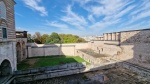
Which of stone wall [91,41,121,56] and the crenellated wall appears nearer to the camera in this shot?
the crenellated wall

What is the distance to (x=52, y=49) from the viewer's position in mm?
17859

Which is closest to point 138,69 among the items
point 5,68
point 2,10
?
point 5,68

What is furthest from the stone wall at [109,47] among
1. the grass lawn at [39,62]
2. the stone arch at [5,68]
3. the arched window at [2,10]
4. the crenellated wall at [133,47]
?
the arched window at [2,10]

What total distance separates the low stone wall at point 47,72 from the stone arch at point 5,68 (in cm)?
56

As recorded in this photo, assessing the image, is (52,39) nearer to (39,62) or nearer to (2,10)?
(39,62)

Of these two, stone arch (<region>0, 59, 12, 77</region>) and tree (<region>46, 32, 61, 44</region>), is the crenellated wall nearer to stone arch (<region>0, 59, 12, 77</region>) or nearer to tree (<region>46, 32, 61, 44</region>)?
stone arch (<region>0, 59, 12, 77</region>)

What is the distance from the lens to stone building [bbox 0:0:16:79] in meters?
6.10

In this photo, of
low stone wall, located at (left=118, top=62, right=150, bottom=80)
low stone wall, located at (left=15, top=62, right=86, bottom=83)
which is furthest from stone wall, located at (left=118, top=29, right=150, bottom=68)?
low stone wall, located at (left=15, top=62, right=86, bottom=83)

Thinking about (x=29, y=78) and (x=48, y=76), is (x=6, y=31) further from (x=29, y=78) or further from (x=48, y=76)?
(x=48, y=76)

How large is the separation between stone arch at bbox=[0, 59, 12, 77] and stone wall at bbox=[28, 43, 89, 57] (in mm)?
9656

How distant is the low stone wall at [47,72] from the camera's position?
Answer: 24.2 feet

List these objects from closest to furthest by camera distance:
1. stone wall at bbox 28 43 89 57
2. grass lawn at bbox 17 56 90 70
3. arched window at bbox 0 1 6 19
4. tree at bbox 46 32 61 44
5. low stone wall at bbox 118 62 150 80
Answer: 1. arched window at bbox 0 1 6 19
2. low stone wall at bbox 118 62 150 80
3. grass lawn at bbox 17 56 90 70
4. stone wall at bbox 28 43 89 57
5. tree at bbox 46 32 61 44

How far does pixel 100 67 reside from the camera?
9258 millimetres

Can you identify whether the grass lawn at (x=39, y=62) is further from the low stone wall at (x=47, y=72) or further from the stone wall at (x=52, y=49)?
Answer: the stone wall at (x=52, y=49)
